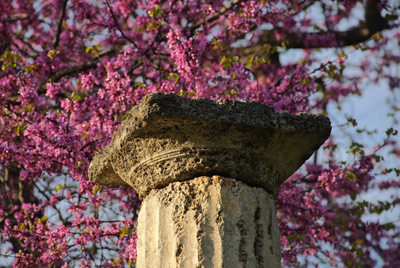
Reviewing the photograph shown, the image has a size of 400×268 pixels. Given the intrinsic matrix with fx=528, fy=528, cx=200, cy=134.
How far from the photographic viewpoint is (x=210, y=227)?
261 cm

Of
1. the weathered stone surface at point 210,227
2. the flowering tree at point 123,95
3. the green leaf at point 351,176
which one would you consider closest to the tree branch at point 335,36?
the flowering tree at point 123,95

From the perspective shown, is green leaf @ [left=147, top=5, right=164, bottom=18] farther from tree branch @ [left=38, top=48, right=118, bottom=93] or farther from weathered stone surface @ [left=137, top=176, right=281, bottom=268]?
weathered stone surface @ [left=137, top=176, right=281, bottom=268]

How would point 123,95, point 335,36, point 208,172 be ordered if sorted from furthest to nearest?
point 335,36 < point 123,95 < point 208,172

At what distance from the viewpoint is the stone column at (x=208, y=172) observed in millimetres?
2580

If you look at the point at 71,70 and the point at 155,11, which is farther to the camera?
the point at 71,70

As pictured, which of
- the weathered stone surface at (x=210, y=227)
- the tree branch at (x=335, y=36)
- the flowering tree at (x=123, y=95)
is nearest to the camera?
the weathered stone surface at (x=210, y=227)

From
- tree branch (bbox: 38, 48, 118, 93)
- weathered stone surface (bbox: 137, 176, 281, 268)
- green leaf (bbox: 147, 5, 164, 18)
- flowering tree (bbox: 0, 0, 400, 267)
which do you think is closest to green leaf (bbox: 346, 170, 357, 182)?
flowering tree (bbox: 0, 0, 400, 267)

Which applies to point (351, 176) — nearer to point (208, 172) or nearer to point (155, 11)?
point (155, 11)

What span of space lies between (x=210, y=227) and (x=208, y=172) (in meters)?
0.30

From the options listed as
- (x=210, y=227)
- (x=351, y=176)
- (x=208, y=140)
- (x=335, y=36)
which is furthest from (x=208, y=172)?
(x=335, y=36)

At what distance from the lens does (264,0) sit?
19.7ft

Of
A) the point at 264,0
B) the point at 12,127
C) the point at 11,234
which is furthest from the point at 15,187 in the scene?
the point at 264,0

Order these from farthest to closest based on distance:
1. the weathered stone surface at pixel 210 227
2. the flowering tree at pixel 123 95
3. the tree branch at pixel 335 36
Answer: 1. the tree branch at pixel 335 36
2. the flowering tree at pixel 123 95
3. the weathered stone surface at pixel 210 227

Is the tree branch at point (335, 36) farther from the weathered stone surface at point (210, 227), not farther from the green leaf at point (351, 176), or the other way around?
the weathered stone surface at point (210, 227)
